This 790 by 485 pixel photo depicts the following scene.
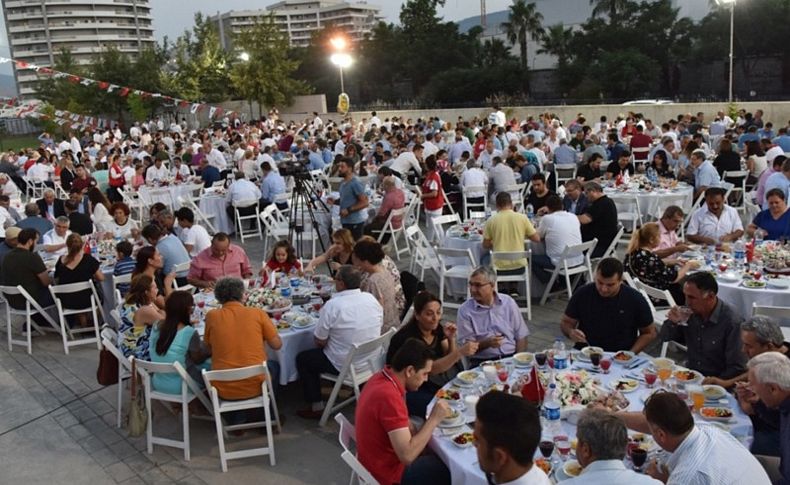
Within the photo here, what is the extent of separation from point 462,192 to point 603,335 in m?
6.97

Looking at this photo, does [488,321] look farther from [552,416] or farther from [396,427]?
[396,427]

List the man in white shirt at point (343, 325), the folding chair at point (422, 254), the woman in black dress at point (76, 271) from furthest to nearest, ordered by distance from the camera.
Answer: the folding chair at point (422, 254), the woman in black dress at point (76, 271), the man in white shirt at point (343, 325)

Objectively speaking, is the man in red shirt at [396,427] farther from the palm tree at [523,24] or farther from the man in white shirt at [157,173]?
the palm tree at [523,24]

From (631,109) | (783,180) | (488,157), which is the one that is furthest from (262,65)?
(783,180)

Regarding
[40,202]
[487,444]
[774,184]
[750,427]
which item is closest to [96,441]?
[487,444]

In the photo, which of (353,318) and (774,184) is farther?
(774,184)

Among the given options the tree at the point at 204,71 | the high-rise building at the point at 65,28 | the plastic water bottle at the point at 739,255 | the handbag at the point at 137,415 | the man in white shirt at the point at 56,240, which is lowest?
the handbag at the point at 137,415

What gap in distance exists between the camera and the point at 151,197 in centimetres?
1409

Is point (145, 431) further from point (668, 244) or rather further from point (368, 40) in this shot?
point (368, 40)

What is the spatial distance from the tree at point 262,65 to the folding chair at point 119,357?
1226 inches

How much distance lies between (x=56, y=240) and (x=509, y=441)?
27.4 ft

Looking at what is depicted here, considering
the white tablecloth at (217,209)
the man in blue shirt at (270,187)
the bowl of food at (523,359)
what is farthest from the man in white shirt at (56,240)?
the bowl of food at (523,359)

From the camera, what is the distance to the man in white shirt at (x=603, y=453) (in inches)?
106

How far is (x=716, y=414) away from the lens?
12.1 feet
